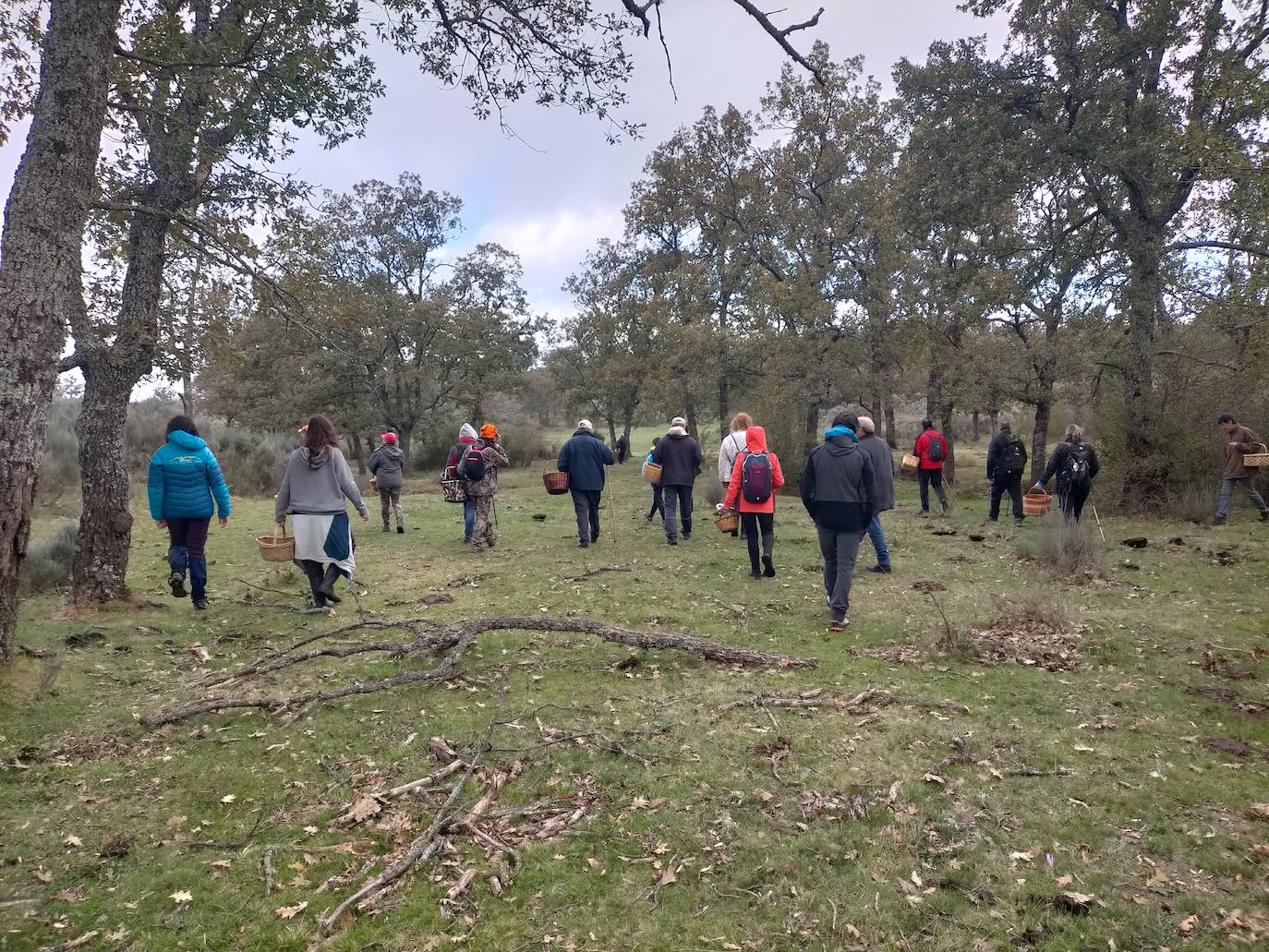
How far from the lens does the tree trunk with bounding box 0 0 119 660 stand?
4387 mm

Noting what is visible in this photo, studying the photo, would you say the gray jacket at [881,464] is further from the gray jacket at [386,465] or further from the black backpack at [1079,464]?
the gray jacket at [386,465]

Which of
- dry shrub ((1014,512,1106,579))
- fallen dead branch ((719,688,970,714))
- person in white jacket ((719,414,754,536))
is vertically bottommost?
fallen dead branch ((719,688,970,714))

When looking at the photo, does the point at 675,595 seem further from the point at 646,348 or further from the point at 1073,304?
the point at 646,348

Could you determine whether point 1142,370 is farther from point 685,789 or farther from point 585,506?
point 685,789

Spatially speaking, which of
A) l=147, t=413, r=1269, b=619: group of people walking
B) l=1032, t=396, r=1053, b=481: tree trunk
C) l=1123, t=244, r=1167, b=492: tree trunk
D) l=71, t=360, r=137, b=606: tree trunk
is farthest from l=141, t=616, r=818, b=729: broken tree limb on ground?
l=1032, t=396, r=1053, b=481: tree trunk

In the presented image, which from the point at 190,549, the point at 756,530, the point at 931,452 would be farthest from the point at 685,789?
the point at 931,452

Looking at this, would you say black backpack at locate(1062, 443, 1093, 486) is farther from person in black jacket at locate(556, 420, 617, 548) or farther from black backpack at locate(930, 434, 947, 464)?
person in black jacket at locate(556, 420, 617, 548)

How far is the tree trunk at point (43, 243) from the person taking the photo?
4.39 m

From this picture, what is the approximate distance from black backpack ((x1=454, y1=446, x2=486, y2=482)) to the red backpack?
411 centimetres

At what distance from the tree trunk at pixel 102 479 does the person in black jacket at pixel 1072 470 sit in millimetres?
11806

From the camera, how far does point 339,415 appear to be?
29125mm

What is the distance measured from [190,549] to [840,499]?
6403mm

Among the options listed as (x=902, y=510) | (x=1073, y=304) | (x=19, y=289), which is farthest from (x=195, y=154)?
(x=1073, y=304)

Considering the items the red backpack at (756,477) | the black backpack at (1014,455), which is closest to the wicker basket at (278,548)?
the red backpack at (756,477)
